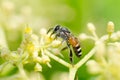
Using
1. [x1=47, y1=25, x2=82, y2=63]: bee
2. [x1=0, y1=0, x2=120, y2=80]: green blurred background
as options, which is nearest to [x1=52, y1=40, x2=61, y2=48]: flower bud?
[x1=47, y1=25, x2=82, y2=63]: bee

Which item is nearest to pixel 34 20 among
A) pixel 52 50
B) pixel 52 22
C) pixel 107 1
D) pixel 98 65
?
pixel 52 22

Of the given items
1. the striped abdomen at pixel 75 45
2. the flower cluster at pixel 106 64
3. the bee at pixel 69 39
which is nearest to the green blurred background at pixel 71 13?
the bee at pixel 69 39

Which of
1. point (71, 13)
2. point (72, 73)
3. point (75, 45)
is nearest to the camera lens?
point (72, 73)

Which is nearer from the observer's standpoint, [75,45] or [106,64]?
[106,64]

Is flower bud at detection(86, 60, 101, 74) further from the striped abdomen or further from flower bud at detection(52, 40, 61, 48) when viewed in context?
the striped abdomen

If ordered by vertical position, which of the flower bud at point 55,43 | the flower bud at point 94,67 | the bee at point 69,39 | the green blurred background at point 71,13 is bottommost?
the flower bud at point 94,67

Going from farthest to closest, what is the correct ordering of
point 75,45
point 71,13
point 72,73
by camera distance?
point 71,13, point 75,45, point 72,73

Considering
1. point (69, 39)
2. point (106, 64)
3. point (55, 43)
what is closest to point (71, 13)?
point (69, 39)

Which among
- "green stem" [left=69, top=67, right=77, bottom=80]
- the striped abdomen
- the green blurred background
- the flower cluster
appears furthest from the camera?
the green blurred background

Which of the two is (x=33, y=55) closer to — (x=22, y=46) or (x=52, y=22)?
(x=22, y=46)

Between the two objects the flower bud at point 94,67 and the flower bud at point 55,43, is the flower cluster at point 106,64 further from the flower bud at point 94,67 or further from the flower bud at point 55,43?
the flower bud at point 55,43

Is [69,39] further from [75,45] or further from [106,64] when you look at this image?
[106,64]
